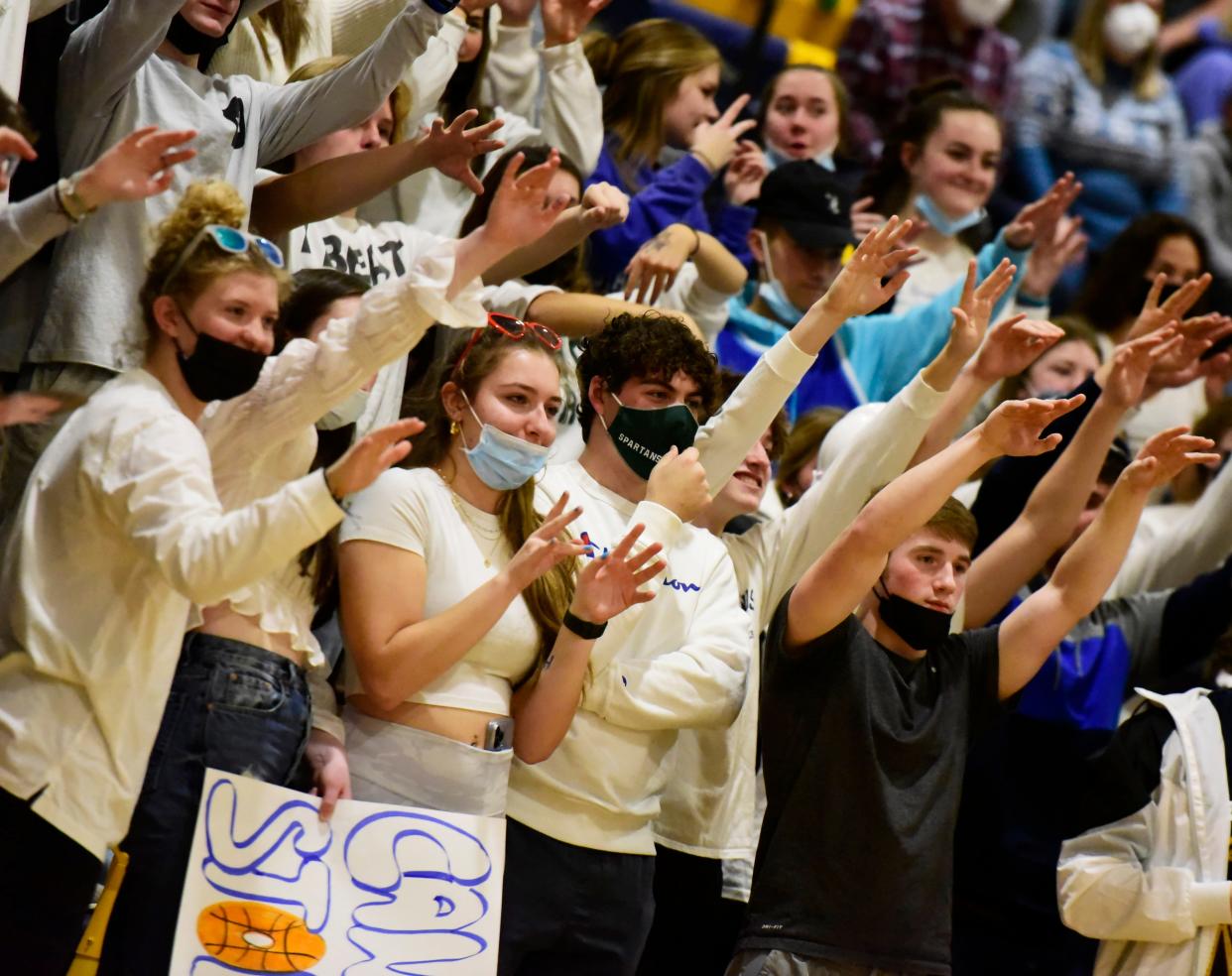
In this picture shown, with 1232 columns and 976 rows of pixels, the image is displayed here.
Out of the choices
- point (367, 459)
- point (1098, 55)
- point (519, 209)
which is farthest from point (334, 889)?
point (1098, 55)

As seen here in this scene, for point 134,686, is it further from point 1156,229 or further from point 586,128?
point 1156,229

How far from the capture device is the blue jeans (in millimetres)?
2744

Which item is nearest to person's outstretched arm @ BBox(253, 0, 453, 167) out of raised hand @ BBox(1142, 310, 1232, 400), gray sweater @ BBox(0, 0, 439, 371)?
gray sweater @ BBox(0, 0, 439, 371)

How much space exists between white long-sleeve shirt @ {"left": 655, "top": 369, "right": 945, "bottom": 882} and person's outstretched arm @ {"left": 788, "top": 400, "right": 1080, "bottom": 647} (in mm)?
322

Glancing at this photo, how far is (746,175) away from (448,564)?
2.24 m

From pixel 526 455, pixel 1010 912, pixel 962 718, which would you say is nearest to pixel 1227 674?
pixel 1010 912

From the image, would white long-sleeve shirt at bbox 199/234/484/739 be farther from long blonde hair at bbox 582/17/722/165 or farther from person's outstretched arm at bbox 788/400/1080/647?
long blonde hair at bbox 582/17/722/165

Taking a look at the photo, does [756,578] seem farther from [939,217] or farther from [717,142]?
[939,217]

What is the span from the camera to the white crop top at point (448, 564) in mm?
3059

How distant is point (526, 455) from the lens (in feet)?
10.4

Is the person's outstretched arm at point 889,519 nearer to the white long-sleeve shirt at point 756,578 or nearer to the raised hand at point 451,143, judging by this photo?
the white long-sleeve shirt at point 756,578

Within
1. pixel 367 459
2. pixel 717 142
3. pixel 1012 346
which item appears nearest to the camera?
pixel 367 459

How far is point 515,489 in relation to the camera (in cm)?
327

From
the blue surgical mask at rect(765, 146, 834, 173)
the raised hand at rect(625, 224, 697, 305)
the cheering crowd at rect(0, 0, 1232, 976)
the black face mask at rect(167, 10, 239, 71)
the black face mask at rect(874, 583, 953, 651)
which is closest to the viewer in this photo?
the cheering crowd at rect(0, 0, 1232, 976)
